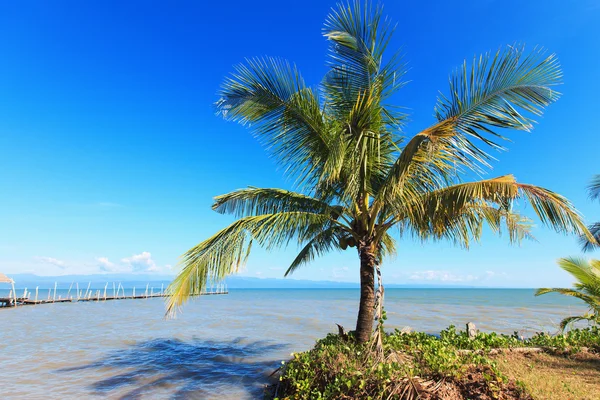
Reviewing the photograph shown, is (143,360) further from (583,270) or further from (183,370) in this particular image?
(583,270)

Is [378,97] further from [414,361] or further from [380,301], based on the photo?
[414,361]

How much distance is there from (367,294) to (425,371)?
1.86m

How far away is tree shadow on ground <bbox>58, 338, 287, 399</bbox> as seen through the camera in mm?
8523

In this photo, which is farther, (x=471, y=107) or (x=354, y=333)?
(x=354, y=333)

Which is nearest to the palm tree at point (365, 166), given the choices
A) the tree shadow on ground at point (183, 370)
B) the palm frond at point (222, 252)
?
the palm frond at point (222, 252)

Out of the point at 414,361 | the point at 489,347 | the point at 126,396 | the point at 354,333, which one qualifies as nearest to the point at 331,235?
the point at 354,333

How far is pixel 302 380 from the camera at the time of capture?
6289 mm

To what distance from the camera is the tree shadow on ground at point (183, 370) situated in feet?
28.0

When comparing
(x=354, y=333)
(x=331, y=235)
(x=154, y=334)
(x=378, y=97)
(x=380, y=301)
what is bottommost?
(x=154, y=334)

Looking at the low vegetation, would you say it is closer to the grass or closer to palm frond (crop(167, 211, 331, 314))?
the grass

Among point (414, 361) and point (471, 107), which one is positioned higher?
point (471, 107)

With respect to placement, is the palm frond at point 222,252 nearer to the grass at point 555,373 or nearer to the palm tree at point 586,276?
the grass at point 555,373

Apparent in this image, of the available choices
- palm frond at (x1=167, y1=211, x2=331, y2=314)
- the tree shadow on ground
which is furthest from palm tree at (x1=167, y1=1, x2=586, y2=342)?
the tree shadow on ground

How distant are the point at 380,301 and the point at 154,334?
15.4m
